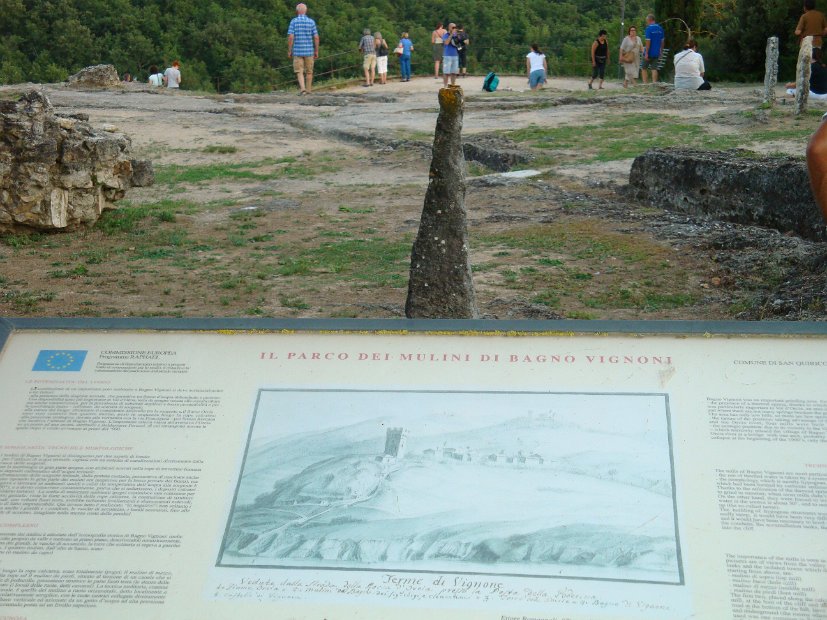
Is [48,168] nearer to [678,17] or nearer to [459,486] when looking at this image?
[459,486]

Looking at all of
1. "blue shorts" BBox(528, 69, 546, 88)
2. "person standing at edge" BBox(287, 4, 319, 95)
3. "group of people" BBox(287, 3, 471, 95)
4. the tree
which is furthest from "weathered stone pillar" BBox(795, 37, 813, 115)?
the tree

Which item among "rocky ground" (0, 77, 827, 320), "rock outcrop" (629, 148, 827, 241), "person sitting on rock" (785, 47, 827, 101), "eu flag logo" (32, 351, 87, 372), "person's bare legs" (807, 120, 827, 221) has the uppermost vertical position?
"person's bare legs" (807, 120, 827, 221)

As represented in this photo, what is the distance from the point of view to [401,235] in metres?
9.77

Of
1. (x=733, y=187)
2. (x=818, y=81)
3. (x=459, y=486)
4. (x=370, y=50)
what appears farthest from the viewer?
(x=370, y=50)

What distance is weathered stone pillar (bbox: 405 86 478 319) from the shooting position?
561cm

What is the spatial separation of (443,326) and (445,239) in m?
2.61

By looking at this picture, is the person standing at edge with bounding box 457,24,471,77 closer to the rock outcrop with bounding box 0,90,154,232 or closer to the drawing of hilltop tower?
the rock outcrop with bounding box 0,90,154,232

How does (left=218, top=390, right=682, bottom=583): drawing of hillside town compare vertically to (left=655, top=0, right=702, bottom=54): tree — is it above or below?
below

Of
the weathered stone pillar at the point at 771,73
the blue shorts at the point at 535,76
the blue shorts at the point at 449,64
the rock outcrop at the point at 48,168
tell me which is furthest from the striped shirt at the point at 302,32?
the rock outcrop at the point at 48,168

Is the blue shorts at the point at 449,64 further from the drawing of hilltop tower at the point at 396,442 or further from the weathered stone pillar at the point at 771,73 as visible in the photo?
the drawing of hilltop tower at the point at 396,442

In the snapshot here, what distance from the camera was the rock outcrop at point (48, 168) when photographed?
9625 millimetres

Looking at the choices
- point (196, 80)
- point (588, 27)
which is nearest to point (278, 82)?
point (196, 80)

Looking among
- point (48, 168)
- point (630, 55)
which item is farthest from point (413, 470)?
point (630, 55)

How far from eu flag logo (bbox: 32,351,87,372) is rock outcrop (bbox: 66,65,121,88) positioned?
22.9 m
